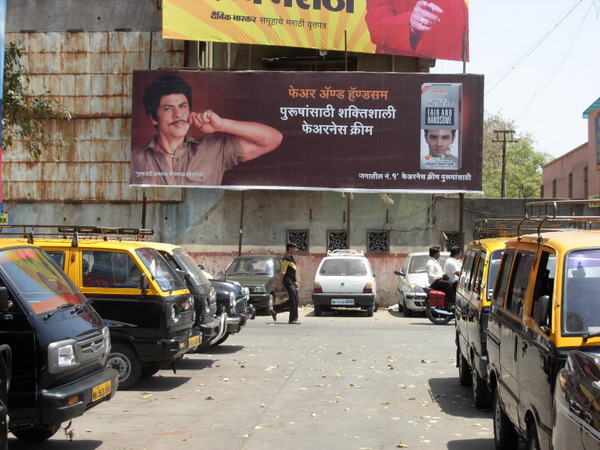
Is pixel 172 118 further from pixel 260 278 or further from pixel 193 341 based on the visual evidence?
pixel 193 341

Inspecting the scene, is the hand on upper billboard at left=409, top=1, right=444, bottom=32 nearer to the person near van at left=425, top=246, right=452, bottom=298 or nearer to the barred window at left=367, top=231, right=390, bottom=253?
the barred window at left=367, top=231, right=390, bottom=253

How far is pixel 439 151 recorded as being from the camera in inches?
1033

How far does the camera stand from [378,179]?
86.6 ft

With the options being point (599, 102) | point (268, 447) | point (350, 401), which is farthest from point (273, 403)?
point (599, 102)

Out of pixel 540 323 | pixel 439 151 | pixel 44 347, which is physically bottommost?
pixel 44 347

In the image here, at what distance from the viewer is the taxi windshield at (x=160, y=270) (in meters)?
10.3

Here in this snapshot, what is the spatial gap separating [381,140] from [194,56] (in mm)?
7272

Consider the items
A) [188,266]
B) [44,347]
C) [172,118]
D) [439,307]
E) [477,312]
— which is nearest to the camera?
[44,347]

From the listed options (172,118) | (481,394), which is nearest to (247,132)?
(172,118)

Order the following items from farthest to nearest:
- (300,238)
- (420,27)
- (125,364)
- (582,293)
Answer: (300,238) < (420,27) < (125,364) < (582,293)

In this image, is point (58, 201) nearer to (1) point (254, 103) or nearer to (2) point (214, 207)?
(2) point (214, 207)

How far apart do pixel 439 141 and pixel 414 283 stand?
6.34 m

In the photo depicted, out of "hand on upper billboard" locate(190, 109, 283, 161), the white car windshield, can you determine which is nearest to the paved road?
the white car windshield

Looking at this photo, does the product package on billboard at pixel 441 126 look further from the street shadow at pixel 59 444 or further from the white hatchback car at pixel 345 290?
the street shadow at pixel 59 444
